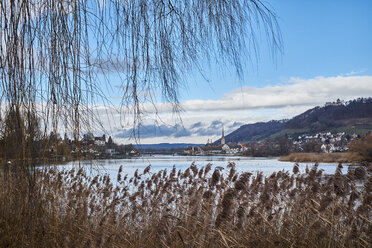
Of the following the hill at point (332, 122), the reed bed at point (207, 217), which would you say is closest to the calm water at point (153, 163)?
the reed bed at point (207, 217)

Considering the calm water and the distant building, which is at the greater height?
the distant building

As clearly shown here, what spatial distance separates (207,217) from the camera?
3.38 metres

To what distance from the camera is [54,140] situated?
1899 mm

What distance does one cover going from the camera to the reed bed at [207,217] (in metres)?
2.10

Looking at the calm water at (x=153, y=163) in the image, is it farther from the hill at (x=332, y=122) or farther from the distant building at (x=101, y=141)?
the hill at (x=332, y=122)

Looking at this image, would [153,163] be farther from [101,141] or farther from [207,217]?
[101,141]

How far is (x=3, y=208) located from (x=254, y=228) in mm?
3057

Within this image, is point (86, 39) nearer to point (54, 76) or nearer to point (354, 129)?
point (54, 76)

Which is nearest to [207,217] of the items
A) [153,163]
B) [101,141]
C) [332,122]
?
[101,141]

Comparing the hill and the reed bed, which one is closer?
the reed bed

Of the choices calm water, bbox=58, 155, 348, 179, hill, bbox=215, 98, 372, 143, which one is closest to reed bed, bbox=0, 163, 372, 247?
calm water, bbox=58, 155, 348, 179

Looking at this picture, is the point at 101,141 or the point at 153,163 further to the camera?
the point at 153,163

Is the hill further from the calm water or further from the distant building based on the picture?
the distant building

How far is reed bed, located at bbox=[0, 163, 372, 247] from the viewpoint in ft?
6.89
